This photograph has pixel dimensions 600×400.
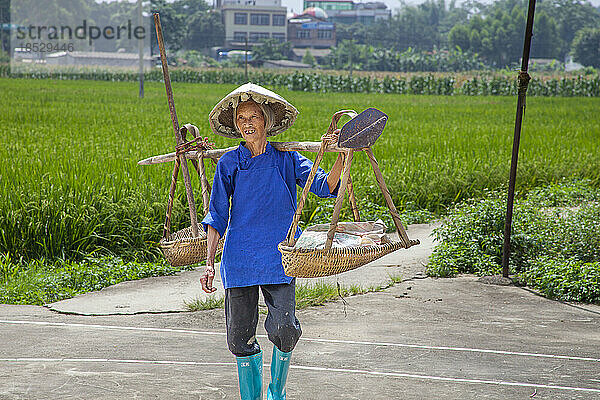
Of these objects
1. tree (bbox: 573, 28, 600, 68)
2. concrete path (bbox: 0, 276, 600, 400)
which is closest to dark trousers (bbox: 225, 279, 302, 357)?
concrete path (bbox: 0, 276, 600, 400)

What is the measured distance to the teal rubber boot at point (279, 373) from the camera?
2.76 m

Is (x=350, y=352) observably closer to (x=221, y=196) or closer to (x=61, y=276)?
(x=221, y=196)

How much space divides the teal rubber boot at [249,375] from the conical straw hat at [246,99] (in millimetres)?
876

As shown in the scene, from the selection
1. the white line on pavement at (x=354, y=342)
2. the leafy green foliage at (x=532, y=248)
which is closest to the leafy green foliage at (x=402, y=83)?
the leafy green foliage at (x=532, y=248)

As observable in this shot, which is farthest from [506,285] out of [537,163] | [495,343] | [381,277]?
[537,163]

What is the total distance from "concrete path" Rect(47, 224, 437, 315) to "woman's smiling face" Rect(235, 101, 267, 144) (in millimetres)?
2225

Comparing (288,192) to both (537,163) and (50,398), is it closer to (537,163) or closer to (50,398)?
(50,398)

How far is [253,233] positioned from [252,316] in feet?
1.04

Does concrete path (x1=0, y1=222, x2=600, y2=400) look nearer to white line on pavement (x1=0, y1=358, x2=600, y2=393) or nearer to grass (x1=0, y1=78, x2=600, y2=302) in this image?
white line on pavement (x1=0, y1=358, x2=600, y2=393)

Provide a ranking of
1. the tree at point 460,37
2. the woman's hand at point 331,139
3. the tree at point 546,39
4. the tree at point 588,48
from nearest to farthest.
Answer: the woman's hand at point 331,139
the tree at point 588,48
the tree at point 546,39
the tree at point 460,37

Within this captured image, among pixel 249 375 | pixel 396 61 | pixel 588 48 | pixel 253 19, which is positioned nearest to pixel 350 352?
pixel 249 375

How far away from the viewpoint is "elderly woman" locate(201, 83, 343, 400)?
8.85ft

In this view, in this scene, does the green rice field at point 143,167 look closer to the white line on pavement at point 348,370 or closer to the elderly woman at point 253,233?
the elderly woman at point 253,233

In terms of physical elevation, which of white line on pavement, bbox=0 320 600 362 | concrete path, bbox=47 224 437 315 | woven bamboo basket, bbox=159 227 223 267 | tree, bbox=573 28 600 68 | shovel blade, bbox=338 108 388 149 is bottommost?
concrete path, bbox=47 224 437 315
